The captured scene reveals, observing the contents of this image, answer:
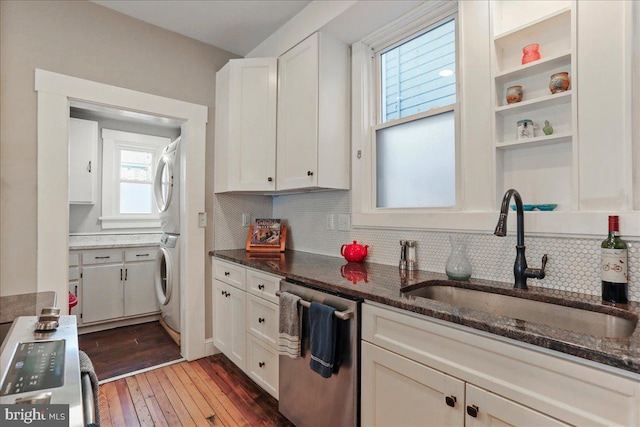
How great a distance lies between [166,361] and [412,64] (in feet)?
9.29

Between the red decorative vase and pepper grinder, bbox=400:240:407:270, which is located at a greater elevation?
the red decorative vase

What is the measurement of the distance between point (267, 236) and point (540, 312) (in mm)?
1972

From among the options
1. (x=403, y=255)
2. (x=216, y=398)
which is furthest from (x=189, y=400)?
(x=403, y=255)

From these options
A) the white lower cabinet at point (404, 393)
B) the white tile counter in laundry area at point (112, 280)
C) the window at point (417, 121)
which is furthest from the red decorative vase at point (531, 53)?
the white tile counter in laundry area at point (112, 280)

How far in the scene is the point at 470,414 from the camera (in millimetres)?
1025

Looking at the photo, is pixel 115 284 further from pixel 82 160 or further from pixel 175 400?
pixel 175 400

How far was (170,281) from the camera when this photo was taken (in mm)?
2951

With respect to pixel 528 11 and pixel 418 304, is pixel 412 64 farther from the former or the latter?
pixel 418 304

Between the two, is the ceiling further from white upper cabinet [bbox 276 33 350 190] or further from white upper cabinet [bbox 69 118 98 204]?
white upper cabinet [bbox 69 118 98 204]

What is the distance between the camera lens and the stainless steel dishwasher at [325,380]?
54.9 inches

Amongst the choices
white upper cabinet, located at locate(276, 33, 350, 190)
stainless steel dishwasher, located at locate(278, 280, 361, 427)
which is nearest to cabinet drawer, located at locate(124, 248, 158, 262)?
white upper cabinet, located at locate(276, 33, 350, 190)

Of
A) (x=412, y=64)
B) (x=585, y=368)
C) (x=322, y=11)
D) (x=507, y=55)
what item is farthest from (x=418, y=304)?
(x=322, y=11)

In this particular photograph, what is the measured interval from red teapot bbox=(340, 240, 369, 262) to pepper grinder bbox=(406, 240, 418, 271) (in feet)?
1.11

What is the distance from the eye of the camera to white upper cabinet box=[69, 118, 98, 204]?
341 centimetres
